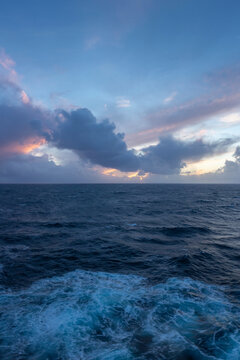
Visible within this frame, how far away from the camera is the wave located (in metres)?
6.58

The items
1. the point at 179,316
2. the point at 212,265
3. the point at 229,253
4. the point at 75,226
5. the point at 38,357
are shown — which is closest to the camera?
the point at 38,357

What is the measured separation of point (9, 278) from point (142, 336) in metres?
9.16

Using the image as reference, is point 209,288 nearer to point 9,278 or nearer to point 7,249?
point 9,278

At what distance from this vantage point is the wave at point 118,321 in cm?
658

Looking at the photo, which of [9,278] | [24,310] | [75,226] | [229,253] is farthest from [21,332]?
[75,226]

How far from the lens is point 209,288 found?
10961 millimetres

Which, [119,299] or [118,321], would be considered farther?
[119,299]

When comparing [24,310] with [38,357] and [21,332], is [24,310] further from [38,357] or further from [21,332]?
[38,357]

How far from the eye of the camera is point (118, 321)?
8164 millimetres

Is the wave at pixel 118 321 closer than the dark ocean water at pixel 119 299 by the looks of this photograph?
Yes

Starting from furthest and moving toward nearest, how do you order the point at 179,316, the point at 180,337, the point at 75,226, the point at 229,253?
the point at 75,226, the point at 229,253, the point at 179,316, the point at 180,337

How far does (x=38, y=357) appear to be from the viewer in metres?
6.28

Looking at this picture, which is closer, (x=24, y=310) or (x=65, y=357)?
(x=65, y=357)

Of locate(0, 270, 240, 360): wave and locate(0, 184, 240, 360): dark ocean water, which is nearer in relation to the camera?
locate(0, 270, 240, 360): wave
